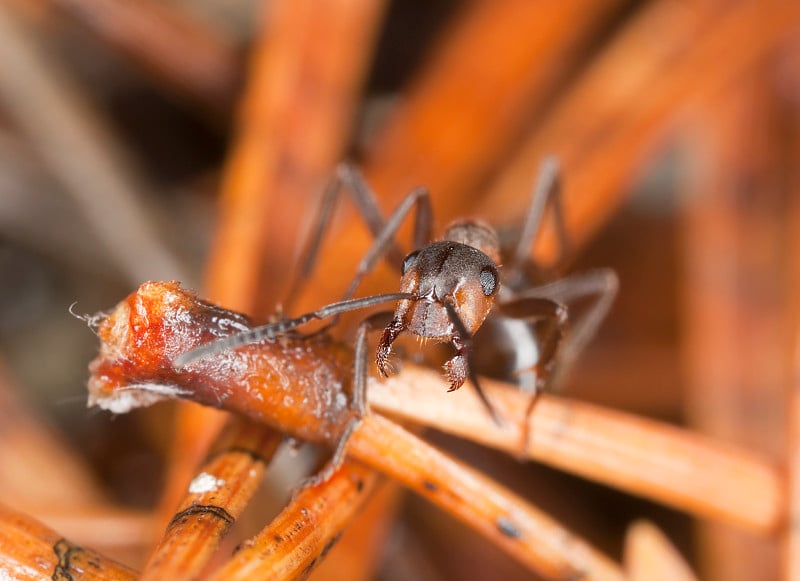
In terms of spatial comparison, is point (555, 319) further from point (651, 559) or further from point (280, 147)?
point (280, 147)

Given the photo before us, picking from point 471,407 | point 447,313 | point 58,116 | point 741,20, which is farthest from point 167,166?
point 741,20

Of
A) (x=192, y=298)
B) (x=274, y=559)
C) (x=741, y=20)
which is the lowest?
(x=274, y=559)

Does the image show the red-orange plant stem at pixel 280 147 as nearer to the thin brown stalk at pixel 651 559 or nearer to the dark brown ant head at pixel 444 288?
the dark brown ant head at pixel 444 288

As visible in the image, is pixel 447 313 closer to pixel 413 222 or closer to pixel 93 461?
pixel 413 222

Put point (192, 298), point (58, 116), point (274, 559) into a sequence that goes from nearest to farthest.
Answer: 1. point (274, 559)
2. point (192, 298)
3. point (58, 116)

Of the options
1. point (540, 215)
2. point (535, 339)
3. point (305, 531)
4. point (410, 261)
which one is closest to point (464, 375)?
point (410, 261)

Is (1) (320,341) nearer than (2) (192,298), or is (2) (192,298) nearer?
Answer: (2) (192,298)

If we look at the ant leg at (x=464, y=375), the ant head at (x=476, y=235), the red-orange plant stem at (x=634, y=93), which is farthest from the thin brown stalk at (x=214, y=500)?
the red-orange plant stem at (x=634, y=93)
